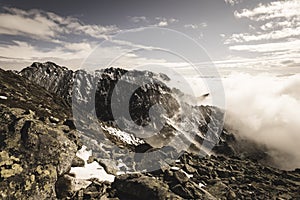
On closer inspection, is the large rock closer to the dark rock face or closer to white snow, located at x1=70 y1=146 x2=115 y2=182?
white snow, located at x1=70 y1=146 x2=115 y2=182

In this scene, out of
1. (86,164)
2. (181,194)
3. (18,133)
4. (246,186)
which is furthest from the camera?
(246,186)

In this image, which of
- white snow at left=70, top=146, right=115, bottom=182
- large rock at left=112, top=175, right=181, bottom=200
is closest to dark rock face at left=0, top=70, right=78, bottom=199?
white snow at left=70, top=146, right=115, bottom=182

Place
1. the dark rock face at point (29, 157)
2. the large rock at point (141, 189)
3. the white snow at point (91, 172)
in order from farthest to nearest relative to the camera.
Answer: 1. the white snow at point (91, 172)
2. the large rock at point (141, 189)
3. the dark rock face at point (29, 157)

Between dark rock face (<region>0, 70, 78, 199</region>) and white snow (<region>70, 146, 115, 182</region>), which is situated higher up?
dark rock face (<region>0, 70, 78, 199</region>)

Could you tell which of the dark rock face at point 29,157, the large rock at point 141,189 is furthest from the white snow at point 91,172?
the dark rock face at point 29,157

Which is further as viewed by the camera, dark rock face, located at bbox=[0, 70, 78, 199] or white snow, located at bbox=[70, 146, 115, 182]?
white snow, located at bbox=[70, 146, 115, 182]

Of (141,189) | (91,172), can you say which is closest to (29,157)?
(91,172)

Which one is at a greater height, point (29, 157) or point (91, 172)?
point (29, 157)

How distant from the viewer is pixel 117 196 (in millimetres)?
38906

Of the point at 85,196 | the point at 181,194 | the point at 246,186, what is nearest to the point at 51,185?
the point at 85,196

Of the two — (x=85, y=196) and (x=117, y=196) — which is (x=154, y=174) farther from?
(x=85, y=196)

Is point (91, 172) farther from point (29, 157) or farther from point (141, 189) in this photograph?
point (29, 157)

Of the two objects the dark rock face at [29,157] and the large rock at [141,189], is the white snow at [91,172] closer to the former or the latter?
the large rock at [141,189]

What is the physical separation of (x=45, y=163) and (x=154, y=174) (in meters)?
26.1
